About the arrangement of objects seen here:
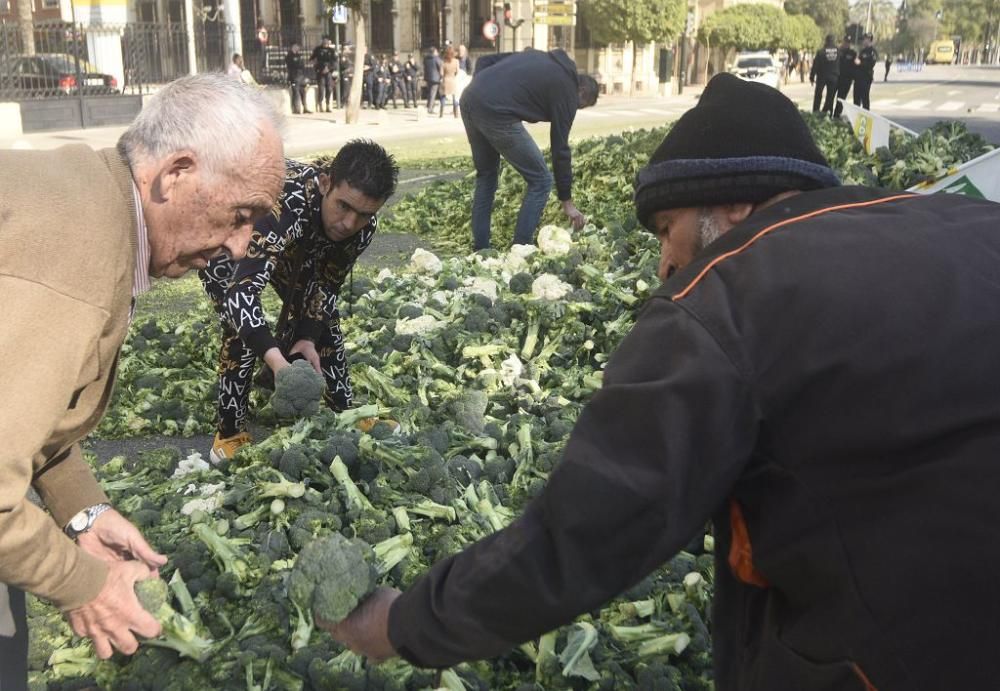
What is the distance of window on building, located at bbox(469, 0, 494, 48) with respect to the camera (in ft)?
161

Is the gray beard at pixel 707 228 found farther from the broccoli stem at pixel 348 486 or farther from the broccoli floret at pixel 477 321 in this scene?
the broccoli floret at pixel 477 321

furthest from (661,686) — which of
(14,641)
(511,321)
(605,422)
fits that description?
(511,321)

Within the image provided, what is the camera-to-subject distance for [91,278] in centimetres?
A: 196

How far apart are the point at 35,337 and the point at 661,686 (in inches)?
79.2

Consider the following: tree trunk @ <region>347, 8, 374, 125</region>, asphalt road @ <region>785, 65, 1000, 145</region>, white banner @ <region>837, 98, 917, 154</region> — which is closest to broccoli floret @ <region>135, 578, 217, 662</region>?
white banner @ <region>837, 98, 917, 154</region>

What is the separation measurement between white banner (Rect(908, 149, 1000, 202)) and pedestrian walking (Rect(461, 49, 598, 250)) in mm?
2877

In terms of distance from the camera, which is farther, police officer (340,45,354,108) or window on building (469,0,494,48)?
window on building (469,0,494,48)

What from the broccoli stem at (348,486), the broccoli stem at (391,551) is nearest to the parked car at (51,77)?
the broccoli stem at (348,486)

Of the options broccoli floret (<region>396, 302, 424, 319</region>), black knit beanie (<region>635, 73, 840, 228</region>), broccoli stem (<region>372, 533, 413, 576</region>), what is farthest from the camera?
broccoli floret (<region>396, 302, 424, 319</region>)

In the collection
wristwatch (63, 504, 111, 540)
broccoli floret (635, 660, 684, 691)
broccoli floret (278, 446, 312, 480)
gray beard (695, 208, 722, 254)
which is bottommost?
broccoli floret (635, 660, 684, 691)

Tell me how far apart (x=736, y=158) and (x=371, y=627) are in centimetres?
121

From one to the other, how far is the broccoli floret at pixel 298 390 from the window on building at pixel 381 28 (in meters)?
46.1

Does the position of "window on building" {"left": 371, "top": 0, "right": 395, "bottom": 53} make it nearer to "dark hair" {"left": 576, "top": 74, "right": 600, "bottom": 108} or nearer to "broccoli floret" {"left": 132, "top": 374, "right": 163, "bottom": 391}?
"dark hair" {"left": 576, "top": 74, "right": 600, "bottom": 108}

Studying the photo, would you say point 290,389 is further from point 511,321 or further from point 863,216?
point 863,216
